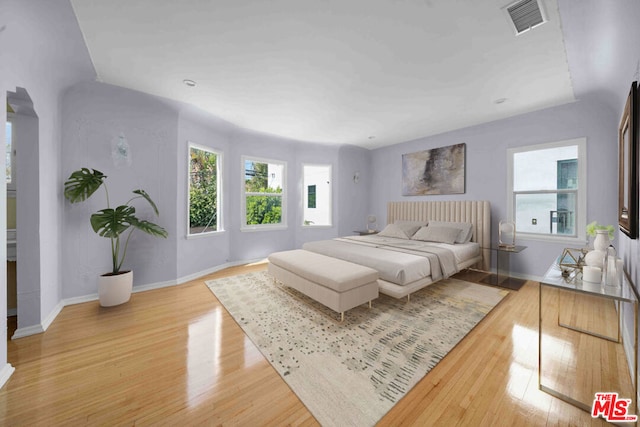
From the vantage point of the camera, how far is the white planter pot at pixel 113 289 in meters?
2.73

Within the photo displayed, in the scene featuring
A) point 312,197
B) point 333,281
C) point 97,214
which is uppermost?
point 312,197

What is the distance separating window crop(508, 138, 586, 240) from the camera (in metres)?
3.32

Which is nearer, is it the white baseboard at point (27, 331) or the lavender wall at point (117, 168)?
the white baseboard at point (27, 331)

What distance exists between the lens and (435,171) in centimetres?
479

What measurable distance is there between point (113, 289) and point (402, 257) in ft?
11.6

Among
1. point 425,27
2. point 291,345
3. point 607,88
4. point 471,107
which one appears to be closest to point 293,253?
point 291,345

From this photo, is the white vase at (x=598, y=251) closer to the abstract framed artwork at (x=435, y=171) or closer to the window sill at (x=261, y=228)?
the abstract framed artwork at (x=435, y=171)

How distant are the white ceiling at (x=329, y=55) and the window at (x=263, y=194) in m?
1.43

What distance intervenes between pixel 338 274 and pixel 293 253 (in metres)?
1.16

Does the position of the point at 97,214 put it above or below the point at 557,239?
above

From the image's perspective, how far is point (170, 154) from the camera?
11.4 ft

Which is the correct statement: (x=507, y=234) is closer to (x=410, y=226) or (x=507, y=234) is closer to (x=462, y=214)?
(x=462, y=214)

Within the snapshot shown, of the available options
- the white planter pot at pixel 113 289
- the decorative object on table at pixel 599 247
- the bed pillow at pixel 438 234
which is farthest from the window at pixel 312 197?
the decorative object on table at pixel 599 247

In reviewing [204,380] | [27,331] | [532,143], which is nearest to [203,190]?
[27,331]
